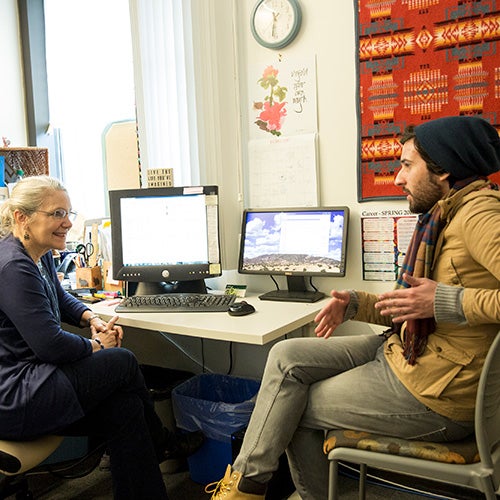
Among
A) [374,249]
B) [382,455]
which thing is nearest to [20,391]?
[382,455]

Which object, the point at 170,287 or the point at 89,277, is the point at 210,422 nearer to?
the point at 170,287

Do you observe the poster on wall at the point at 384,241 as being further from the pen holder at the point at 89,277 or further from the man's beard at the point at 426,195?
the pen holder at the point at 89,277

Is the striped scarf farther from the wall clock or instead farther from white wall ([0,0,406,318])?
the wall clock

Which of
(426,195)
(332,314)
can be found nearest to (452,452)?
(332,314)

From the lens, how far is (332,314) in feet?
5.58

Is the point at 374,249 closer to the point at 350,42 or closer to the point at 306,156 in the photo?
the point at 306,156

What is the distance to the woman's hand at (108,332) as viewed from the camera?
80.0 inches

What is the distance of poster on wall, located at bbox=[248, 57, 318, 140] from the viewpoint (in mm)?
2396

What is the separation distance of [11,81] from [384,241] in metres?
2.60

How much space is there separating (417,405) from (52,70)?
323 cm

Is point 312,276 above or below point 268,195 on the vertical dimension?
below

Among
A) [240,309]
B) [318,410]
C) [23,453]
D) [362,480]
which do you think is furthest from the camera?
[240,309]

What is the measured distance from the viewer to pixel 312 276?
2.35m

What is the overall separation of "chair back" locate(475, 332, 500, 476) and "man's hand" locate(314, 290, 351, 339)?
19.6 inches
